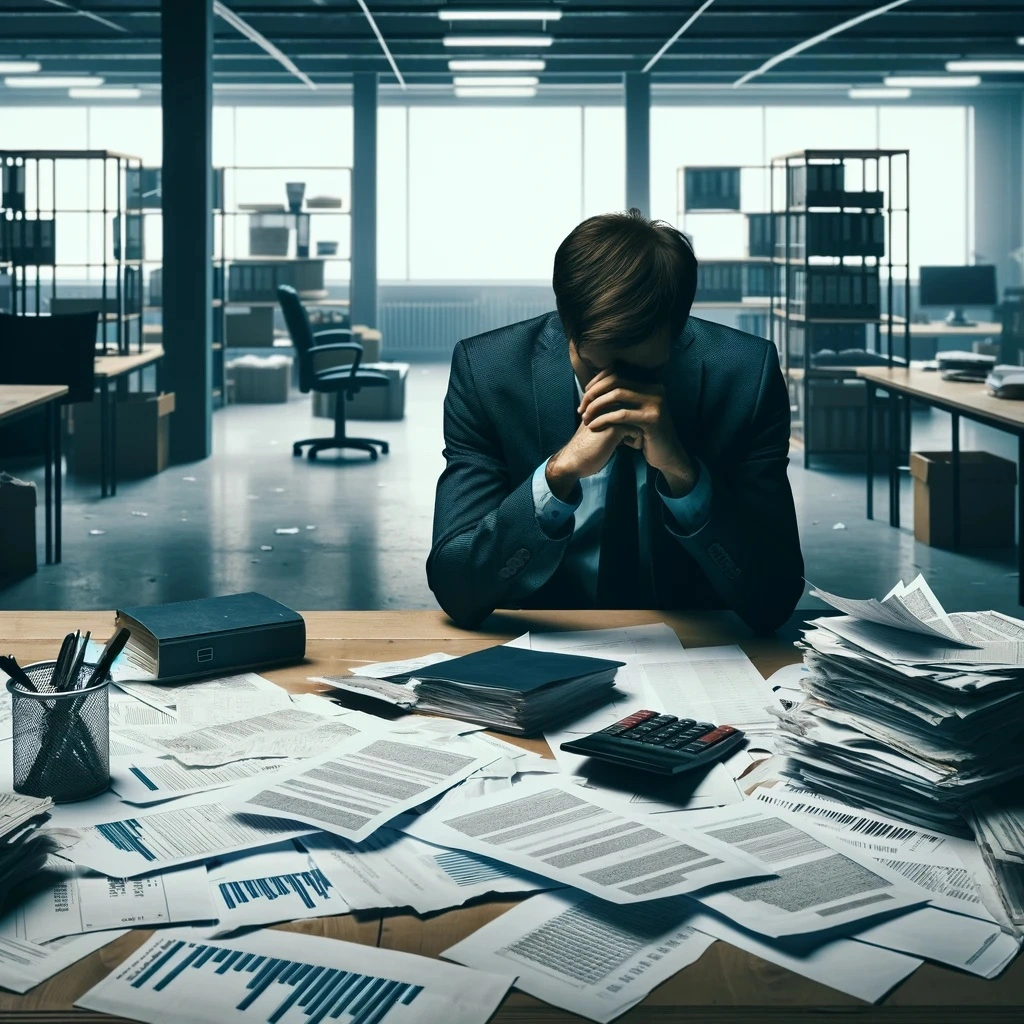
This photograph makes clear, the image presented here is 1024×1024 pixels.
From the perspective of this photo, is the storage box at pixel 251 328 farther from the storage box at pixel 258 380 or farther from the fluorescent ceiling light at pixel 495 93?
the fluorescent ceiling light at pixel 495 93

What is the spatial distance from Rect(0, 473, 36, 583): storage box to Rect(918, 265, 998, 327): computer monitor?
839 centimetres

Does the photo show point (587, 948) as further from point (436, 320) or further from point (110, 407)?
point (436, 320)

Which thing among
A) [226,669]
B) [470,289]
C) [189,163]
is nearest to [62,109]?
[470,289]

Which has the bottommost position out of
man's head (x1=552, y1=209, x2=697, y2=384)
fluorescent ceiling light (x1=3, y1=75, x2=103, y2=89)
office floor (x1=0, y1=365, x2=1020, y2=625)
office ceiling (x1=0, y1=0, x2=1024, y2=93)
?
office floor (x1=0, y1=365, x2=1020, y2=625)

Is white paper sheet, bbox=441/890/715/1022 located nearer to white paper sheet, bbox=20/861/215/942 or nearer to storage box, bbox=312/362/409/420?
white paper sheet, bbox=20/861/215/942

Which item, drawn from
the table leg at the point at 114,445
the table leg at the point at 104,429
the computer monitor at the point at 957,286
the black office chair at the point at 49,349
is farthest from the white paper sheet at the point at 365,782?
the computer monitor at the point at 957,286

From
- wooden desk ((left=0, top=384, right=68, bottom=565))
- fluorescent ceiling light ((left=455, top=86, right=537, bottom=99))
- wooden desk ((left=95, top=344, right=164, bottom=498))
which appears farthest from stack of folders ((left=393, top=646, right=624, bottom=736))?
fluorescent ceiling light ((left=455, top=86, right=537, bottom=99))

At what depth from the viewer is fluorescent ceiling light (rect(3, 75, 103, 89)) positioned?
13.1 meters

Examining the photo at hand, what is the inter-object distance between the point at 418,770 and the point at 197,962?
337mm

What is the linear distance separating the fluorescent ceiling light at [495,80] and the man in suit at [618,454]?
11525 millimetres

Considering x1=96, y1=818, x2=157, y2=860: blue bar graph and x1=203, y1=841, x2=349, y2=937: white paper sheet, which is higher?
x1=96, y1=818, x2=157, y2=860: blue bar graph

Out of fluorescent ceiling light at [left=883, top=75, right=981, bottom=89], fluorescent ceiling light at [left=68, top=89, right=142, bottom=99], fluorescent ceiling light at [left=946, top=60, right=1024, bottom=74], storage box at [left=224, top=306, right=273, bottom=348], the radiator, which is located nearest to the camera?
storage box at [left=224, top=306, right=273, bottom=348]

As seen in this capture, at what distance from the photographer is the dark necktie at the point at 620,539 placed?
6.09 ft

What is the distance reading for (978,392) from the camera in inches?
210
